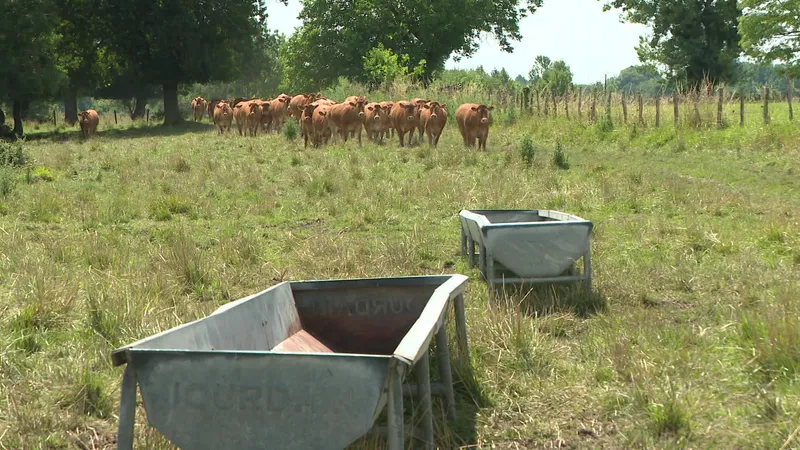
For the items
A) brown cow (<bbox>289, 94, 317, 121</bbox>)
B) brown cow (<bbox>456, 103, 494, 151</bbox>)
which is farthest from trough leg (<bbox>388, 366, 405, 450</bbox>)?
brown cow (<bbox>289, 94, 317, 121</bbox>)

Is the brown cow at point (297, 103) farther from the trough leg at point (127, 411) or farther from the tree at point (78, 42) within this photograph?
the trough leg at point (127, 411)

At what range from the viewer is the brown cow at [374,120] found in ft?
73.0

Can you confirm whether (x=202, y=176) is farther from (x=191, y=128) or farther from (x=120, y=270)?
(x=191, y=128)

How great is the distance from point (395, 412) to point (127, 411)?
0.94 meters

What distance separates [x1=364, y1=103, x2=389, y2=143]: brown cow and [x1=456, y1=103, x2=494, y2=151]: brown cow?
3106 millimetres

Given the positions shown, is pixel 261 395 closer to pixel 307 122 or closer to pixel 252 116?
pixel 307 122

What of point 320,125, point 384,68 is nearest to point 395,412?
point 320,125

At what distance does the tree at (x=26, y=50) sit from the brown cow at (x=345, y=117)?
46.2ft

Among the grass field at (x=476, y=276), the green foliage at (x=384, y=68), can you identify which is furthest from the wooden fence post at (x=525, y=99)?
the grass field at (x=476, y=276)

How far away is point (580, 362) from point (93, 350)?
275 cm

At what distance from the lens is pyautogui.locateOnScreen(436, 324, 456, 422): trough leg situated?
415cm

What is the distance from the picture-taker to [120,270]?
22.9 ft

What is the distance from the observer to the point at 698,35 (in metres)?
50.7

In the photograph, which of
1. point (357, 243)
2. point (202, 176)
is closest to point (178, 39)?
point (202, 176)
